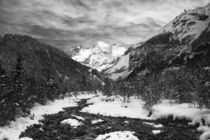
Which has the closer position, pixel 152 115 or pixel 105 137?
pixel 105 137

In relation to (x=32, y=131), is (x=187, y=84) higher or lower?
higher

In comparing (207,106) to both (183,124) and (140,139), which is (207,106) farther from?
(140,139)

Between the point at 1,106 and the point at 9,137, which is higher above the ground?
the point at 1,106

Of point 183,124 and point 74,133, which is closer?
point 74,133

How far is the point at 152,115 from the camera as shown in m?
64.6

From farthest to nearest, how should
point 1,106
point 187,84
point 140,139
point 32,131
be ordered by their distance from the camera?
1. point 187,84
2. point 1,106
3. point 32,131
4. point 140,139

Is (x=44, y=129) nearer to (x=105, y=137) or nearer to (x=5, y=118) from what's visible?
(x=5, y=118)

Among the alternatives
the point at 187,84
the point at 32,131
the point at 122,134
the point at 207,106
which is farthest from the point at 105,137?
the point at 187,84

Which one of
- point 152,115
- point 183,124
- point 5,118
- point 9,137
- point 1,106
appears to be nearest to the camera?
point 9,137

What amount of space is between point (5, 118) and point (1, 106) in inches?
189

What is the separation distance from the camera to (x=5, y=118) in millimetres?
43469

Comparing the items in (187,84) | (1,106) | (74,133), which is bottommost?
(74,133)

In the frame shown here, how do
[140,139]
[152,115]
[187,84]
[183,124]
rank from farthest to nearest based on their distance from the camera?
[187,84], [152,115], [183,124], [140,139]

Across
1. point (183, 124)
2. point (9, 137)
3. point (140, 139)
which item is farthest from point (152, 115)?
point (9, 137)
